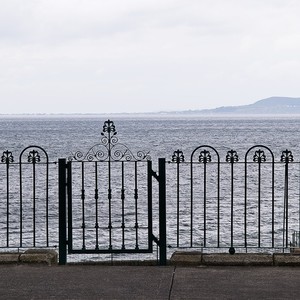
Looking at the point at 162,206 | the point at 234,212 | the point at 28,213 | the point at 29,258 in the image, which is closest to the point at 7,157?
the point at 29,258

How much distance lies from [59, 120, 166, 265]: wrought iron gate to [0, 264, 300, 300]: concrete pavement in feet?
1.98

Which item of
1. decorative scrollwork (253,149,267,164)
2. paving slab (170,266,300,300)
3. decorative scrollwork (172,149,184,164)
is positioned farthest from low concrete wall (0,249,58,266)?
decorative scrollwork (253,149,267,164)

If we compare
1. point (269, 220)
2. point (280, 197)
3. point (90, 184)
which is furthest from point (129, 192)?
point (269, 220)

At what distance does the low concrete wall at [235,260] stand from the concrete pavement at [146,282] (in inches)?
4.0

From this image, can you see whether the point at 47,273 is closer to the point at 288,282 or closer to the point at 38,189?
the point at 288,282

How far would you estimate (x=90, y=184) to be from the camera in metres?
41.2

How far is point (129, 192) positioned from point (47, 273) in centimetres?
2848

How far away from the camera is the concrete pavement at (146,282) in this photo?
786 centimetres

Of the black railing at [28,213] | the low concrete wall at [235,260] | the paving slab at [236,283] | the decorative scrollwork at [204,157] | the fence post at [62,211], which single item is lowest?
the black railing at [28,213]

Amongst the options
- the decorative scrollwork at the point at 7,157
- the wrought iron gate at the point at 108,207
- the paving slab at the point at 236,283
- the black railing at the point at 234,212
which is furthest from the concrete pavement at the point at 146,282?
the black railing at the point at 234,212

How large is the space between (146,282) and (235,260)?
1.44m

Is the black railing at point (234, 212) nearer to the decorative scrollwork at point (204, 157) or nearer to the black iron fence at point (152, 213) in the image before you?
the black iron fence at point (152, 213)

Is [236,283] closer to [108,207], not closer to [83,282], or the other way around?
[83,282]

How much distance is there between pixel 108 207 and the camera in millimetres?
24734
